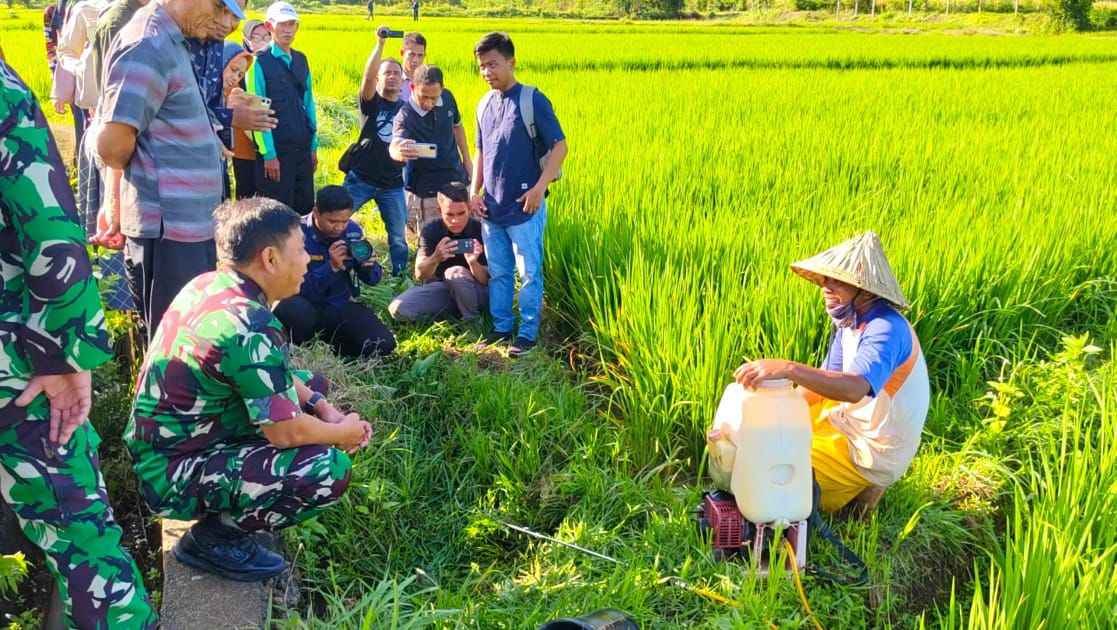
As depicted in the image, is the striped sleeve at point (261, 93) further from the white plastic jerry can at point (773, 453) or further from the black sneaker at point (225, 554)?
the white plastic jerry can at point (773, 453)

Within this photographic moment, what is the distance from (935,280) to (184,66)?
288 centimetres

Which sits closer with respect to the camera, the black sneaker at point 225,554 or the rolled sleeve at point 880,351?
the black sneaker at point 225,554

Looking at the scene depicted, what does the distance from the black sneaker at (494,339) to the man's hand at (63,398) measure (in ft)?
7.47

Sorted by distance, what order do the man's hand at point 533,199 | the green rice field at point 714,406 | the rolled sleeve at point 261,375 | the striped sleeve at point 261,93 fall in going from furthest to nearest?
the striped sleeve at point 261,93 → the man's hand at point 533,199 → the green rice field at point 714,406 → the rolled sleeve at point 261,375

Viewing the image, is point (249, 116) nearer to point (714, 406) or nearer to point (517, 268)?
point (517, 268)

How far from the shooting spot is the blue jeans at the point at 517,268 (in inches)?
154

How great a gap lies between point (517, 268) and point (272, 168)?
4.78 feet

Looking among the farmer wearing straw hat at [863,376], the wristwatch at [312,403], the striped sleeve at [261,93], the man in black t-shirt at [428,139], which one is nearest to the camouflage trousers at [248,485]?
the wristwatch at [312,403]

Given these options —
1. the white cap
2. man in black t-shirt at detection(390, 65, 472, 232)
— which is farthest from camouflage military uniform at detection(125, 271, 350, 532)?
the white cap

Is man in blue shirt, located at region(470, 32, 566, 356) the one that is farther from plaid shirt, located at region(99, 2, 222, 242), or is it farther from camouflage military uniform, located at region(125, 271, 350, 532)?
camouflage military uniform, located at region(125, 271, 350, 532)

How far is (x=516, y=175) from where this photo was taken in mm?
3869

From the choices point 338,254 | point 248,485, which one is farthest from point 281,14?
point 248,485

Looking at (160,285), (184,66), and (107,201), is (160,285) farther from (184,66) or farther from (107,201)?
(184,66)

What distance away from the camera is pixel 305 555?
2.51m
